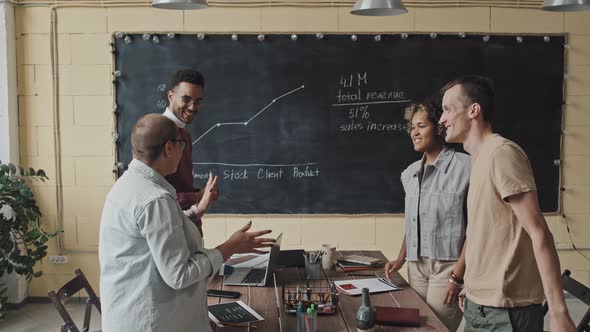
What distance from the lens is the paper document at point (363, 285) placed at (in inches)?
101

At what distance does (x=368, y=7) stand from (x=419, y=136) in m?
0.65

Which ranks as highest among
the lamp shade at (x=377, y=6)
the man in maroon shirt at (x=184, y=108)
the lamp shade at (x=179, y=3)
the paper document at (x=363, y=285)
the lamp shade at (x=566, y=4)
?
the lamp shade at (x=566, y=4)

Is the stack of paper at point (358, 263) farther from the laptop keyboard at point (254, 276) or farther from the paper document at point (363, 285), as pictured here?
the laptop keyboard at point (254, 276)

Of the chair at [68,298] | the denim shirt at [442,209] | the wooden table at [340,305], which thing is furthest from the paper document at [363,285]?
the chair at [68,298]

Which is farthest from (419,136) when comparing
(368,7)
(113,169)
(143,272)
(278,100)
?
(113,169)

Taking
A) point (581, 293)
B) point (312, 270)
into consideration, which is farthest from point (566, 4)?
point (312, 270)

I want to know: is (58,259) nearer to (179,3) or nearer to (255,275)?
(255,275)

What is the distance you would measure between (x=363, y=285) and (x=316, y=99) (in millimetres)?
2092

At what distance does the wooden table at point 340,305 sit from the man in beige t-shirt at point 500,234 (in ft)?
0.72

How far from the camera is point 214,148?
14.7 ft

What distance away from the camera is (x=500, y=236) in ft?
6.36

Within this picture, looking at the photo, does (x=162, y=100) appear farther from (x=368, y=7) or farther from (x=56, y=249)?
(x=368, y=7)

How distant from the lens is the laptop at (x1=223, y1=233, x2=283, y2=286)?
8.71 ft

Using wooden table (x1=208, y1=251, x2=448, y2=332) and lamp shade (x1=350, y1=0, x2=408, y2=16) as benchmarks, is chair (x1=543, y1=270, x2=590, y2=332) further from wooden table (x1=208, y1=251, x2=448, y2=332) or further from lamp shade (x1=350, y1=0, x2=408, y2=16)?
lamp shade (x1=350, y1=0, x2=408, y2=16)
